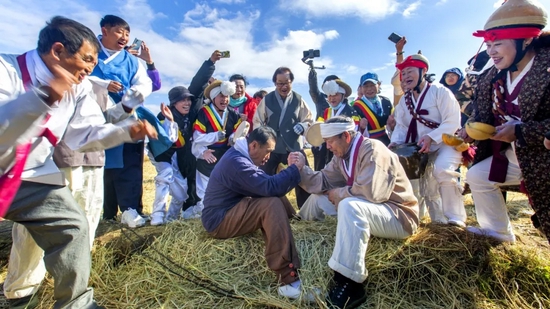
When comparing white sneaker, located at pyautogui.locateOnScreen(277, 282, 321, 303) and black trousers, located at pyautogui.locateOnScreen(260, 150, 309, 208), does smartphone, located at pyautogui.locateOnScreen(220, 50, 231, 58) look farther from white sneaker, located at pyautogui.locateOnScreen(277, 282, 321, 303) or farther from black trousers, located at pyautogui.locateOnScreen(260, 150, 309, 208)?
white sneaker, located at pyautogui.locateOnScreen(277, 282, 321, 303)

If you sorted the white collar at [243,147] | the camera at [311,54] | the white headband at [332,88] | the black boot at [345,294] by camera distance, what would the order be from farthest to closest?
the camera at [311,54], the white headband at [332,88], the white collar at [243,147], the black boot at [345,294]

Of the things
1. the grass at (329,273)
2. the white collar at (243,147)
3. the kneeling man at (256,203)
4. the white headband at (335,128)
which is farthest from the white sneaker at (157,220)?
the white headband at (335,128)

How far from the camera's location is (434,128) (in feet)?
13.4

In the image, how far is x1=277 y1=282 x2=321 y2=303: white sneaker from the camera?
2.78 meters

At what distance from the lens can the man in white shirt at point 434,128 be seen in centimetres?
381

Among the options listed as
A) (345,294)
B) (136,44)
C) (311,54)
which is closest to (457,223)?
(345,294)

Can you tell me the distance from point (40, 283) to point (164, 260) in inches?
42.3

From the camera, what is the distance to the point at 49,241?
7.66 feet

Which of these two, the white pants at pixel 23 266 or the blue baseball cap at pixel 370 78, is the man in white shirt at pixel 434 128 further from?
the white pants at pixel 23 266

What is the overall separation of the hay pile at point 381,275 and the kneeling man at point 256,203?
0.57 ft

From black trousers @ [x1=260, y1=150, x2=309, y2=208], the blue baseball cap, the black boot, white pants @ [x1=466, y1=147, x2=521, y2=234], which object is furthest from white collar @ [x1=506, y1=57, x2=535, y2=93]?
black trousers @ [x1=260, y1=150, x2=309, y2=208]

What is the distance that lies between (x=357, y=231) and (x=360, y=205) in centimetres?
24

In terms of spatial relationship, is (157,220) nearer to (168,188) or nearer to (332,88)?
(168,188)

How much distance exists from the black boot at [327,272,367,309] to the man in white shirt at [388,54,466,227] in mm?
1644
